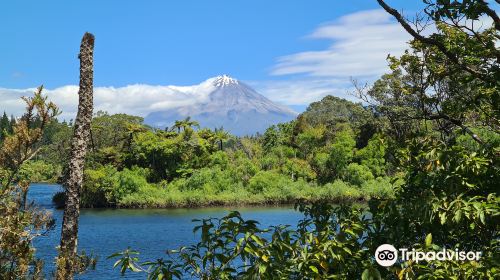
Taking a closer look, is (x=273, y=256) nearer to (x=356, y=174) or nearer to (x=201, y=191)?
(x=201, y=191)

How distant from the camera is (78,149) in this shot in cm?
755

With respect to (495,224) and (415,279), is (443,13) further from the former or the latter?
(415,279)

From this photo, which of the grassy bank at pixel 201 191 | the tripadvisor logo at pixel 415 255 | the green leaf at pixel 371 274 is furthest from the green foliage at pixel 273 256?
the grassy bank at pixel 201 191

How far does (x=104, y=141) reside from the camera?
6669 cm

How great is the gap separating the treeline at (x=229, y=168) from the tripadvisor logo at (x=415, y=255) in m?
44.3

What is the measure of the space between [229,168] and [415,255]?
52489mm

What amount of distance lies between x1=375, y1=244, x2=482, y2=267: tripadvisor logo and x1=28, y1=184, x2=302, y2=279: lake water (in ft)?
49.7

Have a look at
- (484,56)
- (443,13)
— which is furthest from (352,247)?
(484,56)

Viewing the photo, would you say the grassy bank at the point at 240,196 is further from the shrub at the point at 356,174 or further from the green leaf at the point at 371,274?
the green leaf at the point at 371,274

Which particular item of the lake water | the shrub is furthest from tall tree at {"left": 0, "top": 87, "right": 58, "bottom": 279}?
the shrub

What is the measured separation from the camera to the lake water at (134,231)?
78.7 ft

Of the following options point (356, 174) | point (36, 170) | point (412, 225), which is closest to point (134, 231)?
point (36, 170)

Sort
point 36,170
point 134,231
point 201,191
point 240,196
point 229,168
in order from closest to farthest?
point 36,170, point 134,231, point 240,196, point 201,191, point 229,168

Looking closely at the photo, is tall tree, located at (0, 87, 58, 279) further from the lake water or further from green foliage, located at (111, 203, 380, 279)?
the lake water
